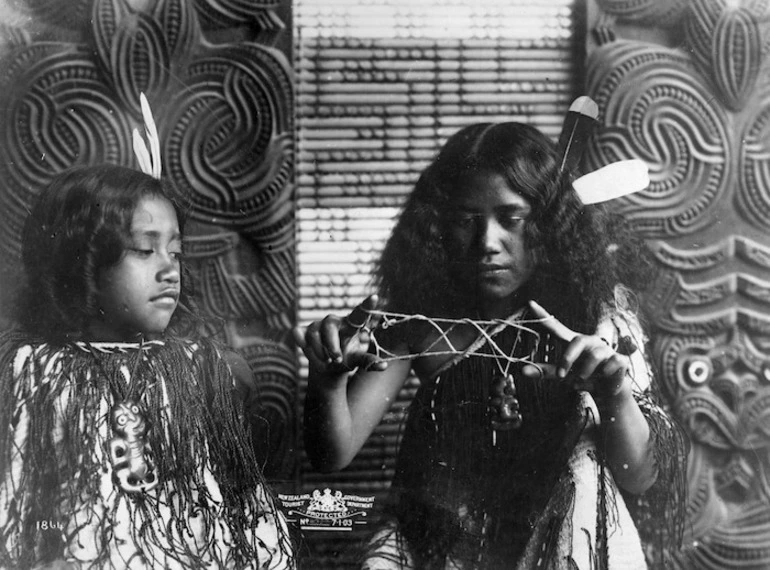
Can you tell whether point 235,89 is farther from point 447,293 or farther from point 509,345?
point 509,345

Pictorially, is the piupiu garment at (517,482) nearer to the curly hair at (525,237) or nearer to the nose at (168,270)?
the curly hair at (525,237)

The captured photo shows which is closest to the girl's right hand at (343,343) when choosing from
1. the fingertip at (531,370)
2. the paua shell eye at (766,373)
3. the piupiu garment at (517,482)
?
the piupiu garment at (517,482)

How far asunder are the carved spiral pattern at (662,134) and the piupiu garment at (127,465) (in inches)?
31.1

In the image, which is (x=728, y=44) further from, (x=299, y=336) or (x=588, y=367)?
(x=299, y=336)

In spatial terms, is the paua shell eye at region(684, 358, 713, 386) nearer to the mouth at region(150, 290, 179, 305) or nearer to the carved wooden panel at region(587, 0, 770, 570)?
the carved wooden panel at region(587, 0, 770, 570)

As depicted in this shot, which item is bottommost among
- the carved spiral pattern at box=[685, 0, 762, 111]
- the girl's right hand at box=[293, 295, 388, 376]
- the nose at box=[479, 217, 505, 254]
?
the girl's right hand at box=[293, 295, 388, 376]

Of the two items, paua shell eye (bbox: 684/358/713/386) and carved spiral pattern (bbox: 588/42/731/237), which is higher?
carved spiral pattern (bbox: 588/42/731/237)

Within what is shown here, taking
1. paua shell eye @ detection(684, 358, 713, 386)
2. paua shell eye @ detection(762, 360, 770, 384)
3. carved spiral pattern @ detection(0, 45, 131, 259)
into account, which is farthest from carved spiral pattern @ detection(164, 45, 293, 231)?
paua shell eye @ detection(762, 360, 770, 384)

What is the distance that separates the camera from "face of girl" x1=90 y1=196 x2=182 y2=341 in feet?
4.32

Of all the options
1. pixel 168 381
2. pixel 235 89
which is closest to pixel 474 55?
pixel 235 89

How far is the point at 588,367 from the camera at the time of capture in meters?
1.28

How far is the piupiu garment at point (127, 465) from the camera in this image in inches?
51.0

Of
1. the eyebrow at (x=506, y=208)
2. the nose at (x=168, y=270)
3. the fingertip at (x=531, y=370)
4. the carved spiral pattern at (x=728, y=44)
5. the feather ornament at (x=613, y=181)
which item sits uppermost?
the carved spiral pattern at (x=728, y=44)

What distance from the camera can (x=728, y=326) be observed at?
54.9 inches
